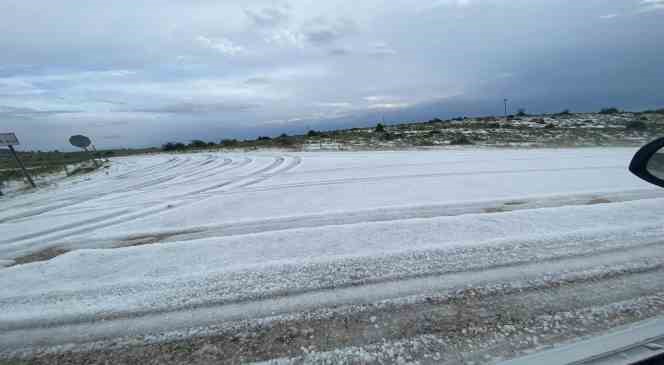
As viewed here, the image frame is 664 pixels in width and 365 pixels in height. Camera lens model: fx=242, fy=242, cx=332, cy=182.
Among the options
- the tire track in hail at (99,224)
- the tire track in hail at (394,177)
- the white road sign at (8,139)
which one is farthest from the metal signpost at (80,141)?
Answer: the tire track in hail at (394,177)

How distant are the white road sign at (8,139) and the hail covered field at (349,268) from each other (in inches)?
337

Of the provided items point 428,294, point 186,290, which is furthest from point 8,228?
point 428,294

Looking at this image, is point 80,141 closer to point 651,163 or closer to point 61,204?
point 61,204

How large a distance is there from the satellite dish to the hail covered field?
17.8m

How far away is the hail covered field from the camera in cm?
180

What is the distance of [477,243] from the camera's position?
9.16 ft

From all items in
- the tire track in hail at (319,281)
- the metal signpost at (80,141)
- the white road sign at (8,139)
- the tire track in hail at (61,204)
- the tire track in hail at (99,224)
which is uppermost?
the metal signpost at (80,141)

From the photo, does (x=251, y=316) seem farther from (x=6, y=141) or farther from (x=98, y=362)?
(x=6, y=141)

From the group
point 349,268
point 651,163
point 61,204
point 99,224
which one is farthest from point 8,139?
point 651,163

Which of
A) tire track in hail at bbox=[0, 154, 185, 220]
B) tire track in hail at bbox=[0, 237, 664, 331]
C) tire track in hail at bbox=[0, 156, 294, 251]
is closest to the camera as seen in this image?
tire track in hail at bbox=[0, 237, 664, 331]

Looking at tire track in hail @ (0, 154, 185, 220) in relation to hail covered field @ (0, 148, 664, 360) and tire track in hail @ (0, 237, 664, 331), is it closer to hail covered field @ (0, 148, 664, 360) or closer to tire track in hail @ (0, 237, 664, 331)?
hail covered field @ (0, 148, 664, 360)

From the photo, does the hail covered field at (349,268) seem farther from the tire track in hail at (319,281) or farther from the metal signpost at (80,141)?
the metal signpost at (80,141)

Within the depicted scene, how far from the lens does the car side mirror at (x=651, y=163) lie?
2.14 metres

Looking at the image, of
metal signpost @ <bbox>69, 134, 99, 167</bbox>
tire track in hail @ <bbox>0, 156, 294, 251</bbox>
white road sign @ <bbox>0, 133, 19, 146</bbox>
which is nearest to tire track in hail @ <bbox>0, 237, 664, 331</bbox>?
tire track in hail @ <bbox>0, 156, 294, 251</bbox>
